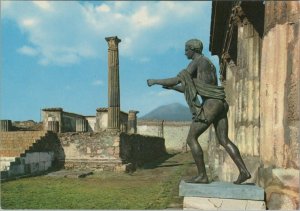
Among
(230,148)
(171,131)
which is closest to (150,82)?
(230,148)

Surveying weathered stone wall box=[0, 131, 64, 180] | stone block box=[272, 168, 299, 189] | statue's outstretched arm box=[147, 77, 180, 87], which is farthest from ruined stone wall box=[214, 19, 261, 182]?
weathered stone wall box=[0, 131, 64, 180]

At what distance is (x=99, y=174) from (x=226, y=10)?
7.96 metres

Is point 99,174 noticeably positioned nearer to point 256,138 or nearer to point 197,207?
point 256,138

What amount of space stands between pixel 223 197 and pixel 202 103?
1174 mm

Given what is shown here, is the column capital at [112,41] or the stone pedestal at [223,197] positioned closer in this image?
the stone pedestal at [223,197]

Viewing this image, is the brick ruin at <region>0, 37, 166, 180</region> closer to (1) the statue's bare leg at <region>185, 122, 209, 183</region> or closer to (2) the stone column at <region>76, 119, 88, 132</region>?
(2) the stone column at <region>76, 119, 88, 132</region>

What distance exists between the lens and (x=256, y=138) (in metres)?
9.38

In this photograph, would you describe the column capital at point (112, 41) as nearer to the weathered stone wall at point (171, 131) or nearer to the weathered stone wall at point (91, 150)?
the weathered stone wall at point (91, 150)

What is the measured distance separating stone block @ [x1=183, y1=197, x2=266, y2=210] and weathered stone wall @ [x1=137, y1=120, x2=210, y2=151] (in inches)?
1454

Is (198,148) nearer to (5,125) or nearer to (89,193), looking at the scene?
(89,193)

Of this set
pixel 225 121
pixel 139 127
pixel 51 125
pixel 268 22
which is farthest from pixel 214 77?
pixel 139 127

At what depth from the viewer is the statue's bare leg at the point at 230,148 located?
5.30 m

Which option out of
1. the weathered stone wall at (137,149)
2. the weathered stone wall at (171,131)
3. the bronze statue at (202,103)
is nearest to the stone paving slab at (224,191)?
the bronze statue at (202,103)

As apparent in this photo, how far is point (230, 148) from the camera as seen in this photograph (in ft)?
17.6
